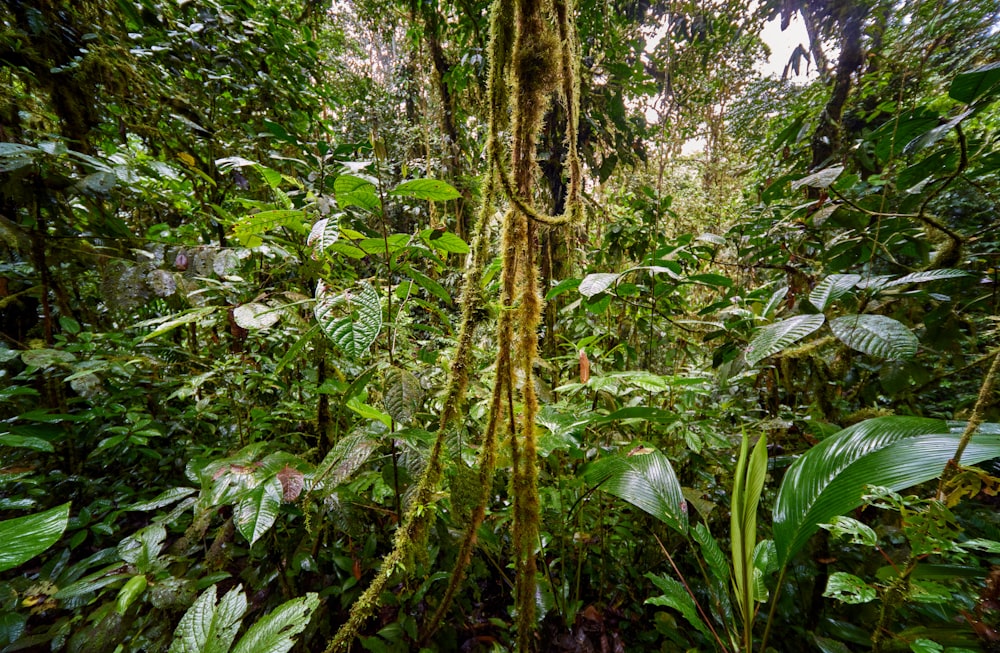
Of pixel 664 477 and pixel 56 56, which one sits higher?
pixel 56 56

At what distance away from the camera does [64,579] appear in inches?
33.0

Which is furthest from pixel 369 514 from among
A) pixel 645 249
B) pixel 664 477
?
pixel 645 249

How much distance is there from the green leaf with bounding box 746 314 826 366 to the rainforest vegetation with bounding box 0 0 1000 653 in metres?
0.01

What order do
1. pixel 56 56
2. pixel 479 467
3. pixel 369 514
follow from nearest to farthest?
pixel 479 467 < pixel 369 514 < pixel 56 56

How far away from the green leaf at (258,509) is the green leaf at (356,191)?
560 mm

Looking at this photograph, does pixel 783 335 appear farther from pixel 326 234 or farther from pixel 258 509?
pixel 258 509

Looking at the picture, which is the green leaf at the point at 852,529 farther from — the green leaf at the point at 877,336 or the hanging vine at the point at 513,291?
the hanging vine at the point at 513,291

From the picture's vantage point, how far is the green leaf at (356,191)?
2.26ft

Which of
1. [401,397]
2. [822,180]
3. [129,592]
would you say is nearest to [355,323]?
[401,397]

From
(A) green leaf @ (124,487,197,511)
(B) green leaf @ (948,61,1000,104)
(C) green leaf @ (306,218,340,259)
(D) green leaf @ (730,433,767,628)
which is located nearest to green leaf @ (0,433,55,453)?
(A) green leaf @ (124,487,197,511)

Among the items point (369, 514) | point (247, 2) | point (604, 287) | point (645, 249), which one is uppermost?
point (247, 2)

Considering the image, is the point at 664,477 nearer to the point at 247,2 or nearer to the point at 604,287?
the point at 604,287

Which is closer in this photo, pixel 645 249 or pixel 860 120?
pixel 645 249

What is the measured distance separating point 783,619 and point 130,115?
2.74 metres
